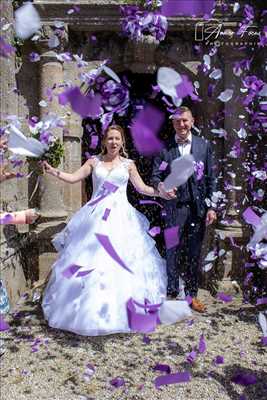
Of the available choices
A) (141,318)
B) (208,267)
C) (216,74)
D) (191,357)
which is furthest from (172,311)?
(216,74)

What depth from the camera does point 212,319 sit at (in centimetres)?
428

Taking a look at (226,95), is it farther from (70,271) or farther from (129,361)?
(129,361)

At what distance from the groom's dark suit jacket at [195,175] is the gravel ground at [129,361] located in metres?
1.13

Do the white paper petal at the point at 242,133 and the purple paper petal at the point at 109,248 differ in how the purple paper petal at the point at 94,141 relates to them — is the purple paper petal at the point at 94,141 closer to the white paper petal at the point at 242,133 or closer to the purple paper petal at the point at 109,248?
the white paper petal at the point at 242,133

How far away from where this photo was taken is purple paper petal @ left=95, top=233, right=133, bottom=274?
3.90m

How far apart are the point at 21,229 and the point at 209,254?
85.9 inches

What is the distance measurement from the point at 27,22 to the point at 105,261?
2761 millimetres

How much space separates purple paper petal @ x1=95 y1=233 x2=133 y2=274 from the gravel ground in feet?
1.96

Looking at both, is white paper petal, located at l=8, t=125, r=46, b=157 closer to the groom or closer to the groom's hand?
the groom's hand

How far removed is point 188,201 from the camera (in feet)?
14.7

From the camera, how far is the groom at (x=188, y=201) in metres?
4.42

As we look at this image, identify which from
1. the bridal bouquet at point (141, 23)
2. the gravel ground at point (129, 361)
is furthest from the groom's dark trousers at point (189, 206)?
the bridal bouquet at point (141, 23)

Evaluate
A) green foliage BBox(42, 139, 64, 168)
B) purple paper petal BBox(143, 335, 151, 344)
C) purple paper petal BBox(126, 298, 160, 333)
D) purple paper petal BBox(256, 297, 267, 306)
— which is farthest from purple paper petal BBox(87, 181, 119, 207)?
purple paper petal BBox(256, 297, 267, 306)

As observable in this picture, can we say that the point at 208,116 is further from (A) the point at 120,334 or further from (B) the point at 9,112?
(A) the point at 120,334
